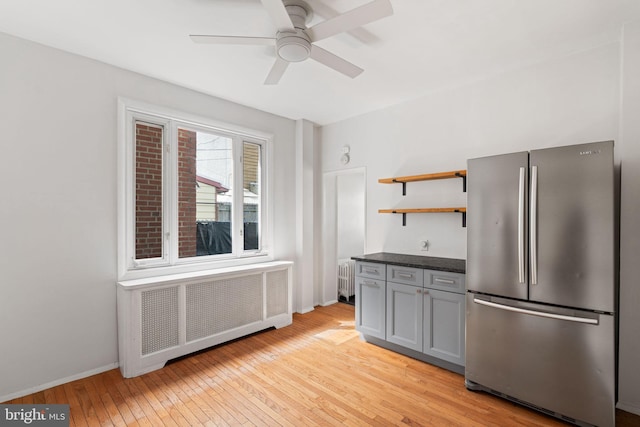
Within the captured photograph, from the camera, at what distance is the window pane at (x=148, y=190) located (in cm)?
307

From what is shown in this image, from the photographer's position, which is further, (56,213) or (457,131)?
(457,131)

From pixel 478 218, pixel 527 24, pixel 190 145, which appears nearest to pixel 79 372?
pixel 190 145

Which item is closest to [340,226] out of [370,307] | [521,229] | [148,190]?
[370,307]

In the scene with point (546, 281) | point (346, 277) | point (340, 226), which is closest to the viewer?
point (546, 281)

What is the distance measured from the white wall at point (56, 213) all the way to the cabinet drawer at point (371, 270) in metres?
2.43

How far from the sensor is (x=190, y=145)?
11.4ft

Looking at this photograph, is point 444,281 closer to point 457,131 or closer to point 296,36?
point 457,131

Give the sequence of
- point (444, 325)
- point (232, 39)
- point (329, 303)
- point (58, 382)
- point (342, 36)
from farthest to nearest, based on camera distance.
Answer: point (329, 303), point (444, 325), point (58, 382), point (342, 36), point (232, 39)

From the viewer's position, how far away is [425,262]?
3096 millimetres

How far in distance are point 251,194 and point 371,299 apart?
2.03 meters

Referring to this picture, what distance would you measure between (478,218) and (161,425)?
274cm

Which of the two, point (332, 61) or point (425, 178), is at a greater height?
point (332, 61)

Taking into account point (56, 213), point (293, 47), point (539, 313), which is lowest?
point (539, 313)

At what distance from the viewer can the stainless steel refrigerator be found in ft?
6.38
